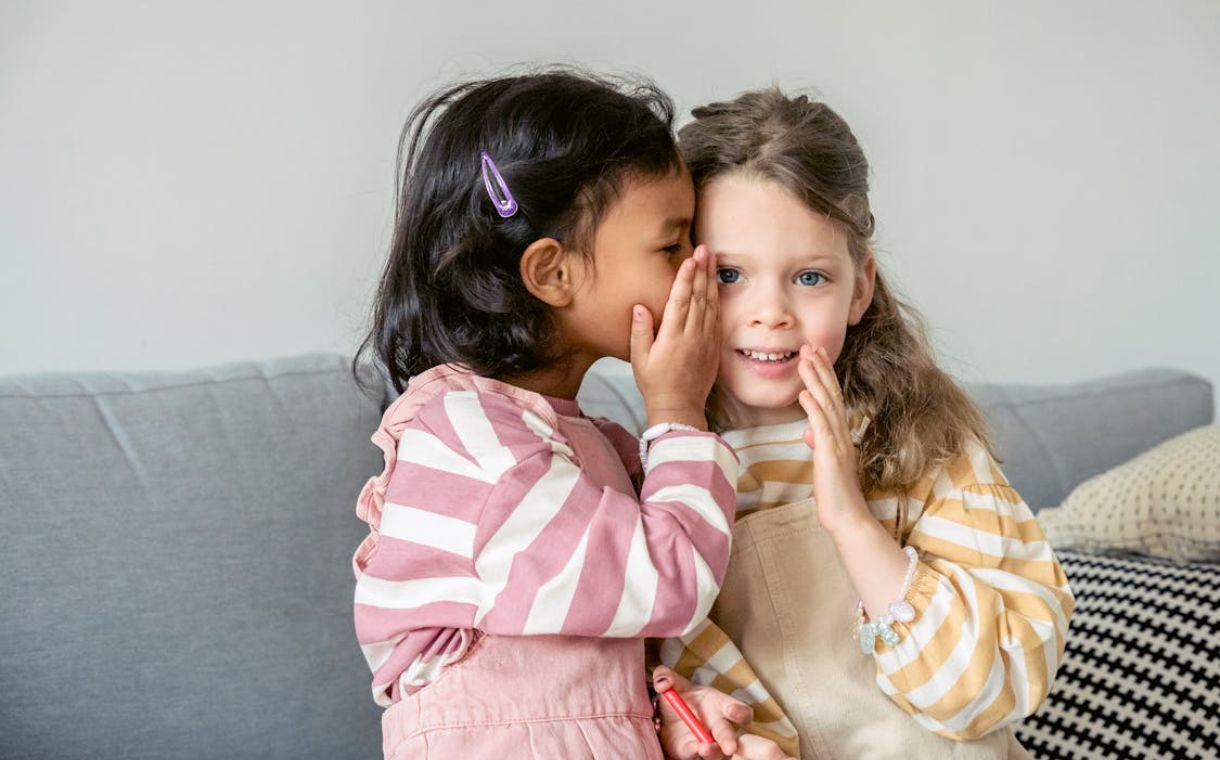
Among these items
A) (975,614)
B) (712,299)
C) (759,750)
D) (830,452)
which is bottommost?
(759,750)

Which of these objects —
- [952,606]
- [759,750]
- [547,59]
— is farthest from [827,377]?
[547,59]

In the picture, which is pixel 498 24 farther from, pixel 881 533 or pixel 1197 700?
pixel 1197 700

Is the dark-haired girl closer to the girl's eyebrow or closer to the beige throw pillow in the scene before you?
the girl's eyebrow

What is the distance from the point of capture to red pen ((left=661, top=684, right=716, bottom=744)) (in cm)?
113

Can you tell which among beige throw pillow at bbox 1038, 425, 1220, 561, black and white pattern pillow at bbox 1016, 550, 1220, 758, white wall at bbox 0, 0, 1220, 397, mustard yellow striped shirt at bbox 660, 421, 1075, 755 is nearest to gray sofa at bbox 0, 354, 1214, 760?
white wall at bbox 0, 0, 1220, 397

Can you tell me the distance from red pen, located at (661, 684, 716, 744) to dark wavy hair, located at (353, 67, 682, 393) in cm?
32

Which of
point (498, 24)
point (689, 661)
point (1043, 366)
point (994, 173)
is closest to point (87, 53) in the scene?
Answer: point (498, 24)

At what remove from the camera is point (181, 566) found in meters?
1.64

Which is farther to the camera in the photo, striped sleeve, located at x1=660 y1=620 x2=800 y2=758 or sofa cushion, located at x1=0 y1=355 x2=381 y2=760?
sofa cushion, located at x1=0 y1=355 x2=381 y2=760

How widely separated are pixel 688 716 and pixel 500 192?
476 mm

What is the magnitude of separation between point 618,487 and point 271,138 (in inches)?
41.4

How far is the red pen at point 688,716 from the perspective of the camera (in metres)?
1.13

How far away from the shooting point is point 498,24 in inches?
85.0

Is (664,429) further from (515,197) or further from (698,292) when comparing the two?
(515,197)
